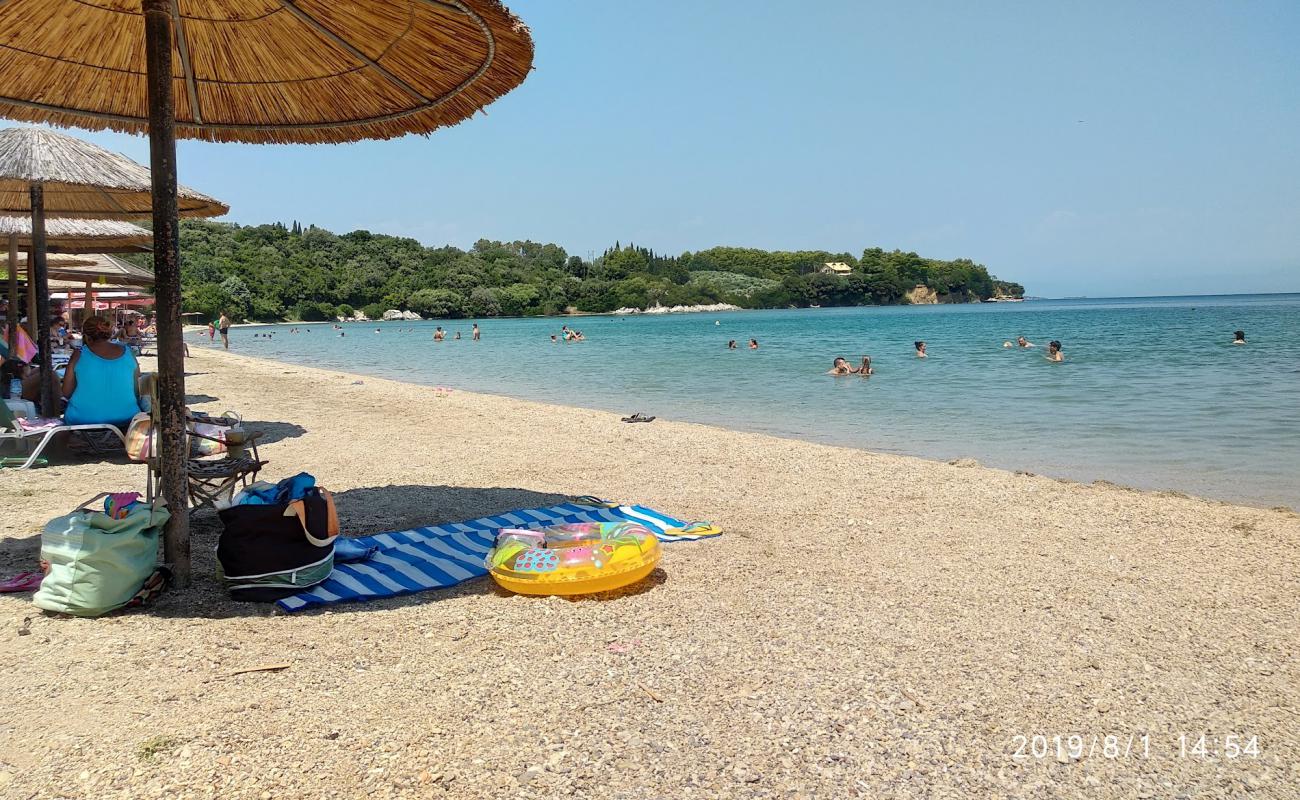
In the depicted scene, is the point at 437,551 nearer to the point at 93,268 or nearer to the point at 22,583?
the point at 22,583

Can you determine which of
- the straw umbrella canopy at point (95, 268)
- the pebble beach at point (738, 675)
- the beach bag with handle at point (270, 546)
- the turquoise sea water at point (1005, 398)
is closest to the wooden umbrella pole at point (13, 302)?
the straw umbrella canopy at point (95, 268)

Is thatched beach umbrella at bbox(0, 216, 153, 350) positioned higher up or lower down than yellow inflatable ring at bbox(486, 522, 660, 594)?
higher up

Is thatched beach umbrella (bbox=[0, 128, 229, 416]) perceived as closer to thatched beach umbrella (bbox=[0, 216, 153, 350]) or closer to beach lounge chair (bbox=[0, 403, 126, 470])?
thatched beach umbrella (bbox=[0, 216, 153, 350])

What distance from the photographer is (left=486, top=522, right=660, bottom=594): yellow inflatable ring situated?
11.7 ft

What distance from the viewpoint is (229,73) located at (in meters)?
4.22

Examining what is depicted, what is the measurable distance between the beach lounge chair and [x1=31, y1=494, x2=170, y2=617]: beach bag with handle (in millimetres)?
3506

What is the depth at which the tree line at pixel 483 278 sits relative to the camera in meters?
70.3

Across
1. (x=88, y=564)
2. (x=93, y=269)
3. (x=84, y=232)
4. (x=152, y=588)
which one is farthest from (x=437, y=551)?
(x=93, y=269)

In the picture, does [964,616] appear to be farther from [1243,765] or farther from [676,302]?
[676,302]

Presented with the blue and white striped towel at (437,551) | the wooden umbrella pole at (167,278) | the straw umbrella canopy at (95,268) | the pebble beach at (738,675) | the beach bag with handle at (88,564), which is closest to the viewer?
the pebble beach at (738,675)

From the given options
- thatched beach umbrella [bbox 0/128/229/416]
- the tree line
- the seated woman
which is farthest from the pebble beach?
the tree line

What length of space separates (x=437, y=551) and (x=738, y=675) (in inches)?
76.0

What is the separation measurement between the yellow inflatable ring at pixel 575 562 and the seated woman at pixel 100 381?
13.3 feet

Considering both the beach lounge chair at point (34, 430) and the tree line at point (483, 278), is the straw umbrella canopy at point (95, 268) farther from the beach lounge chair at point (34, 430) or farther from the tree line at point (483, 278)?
the tree line at point (483, 278)
